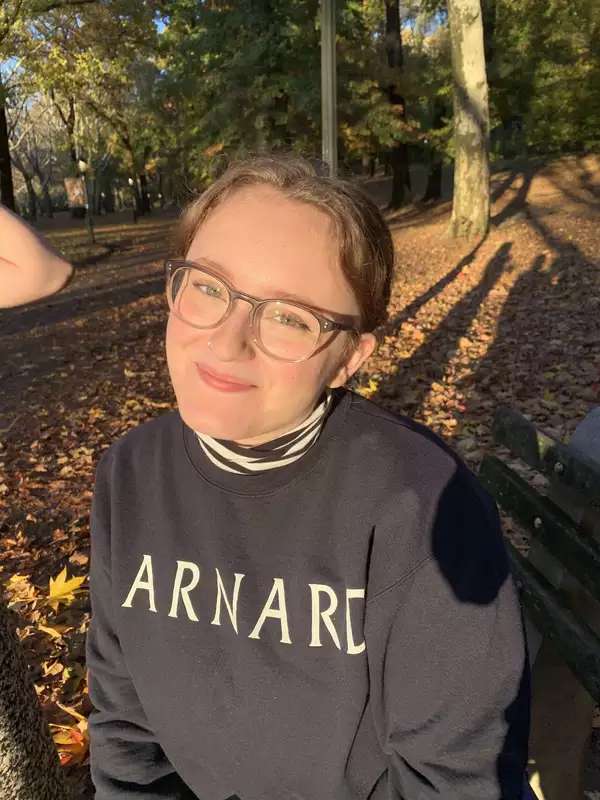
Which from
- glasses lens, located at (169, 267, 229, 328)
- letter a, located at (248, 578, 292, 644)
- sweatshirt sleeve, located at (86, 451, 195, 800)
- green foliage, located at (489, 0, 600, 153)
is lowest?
sweatshirt sleeve, located at (86, 451, 195, 800)

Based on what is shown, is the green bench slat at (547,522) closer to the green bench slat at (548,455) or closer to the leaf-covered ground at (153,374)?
the green bench slat at (548,455)

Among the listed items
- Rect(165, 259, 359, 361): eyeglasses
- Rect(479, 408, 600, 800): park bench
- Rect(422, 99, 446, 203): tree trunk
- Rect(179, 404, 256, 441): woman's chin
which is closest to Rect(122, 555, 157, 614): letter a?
Rect(179, 404, 256, 441): woman's chin

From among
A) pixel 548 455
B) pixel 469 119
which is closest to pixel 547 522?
pixel 548 455

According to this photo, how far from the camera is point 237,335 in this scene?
1.39 metres

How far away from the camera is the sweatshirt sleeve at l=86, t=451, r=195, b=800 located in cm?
167

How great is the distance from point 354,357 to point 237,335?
0.31 metres

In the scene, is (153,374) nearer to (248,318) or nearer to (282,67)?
(248,318)

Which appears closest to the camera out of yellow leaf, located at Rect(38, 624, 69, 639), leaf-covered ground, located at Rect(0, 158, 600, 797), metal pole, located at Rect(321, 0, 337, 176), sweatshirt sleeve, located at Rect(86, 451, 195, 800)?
sweatshirt sleeve, located at Rect(86, 451, 195, 800)

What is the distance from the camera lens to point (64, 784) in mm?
1947

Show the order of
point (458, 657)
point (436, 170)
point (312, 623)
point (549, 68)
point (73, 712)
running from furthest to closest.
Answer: point (436, 170) → point (549, 68) → point (73, 712) → point (312, 623) → point (458, 657)

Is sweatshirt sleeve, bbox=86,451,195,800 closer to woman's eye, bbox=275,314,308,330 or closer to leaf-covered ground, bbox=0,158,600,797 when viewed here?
woman's eye, bbox=275,314,308,330

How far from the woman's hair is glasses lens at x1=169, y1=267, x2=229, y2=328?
0.18 metres

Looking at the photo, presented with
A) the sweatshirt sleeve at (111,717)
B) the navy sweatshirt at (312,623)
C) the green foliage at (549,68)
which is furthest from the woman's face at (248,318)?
the green foliage at (549,68)

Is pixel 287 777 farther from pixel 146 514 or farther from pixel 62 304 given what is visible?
pixel 62 304
